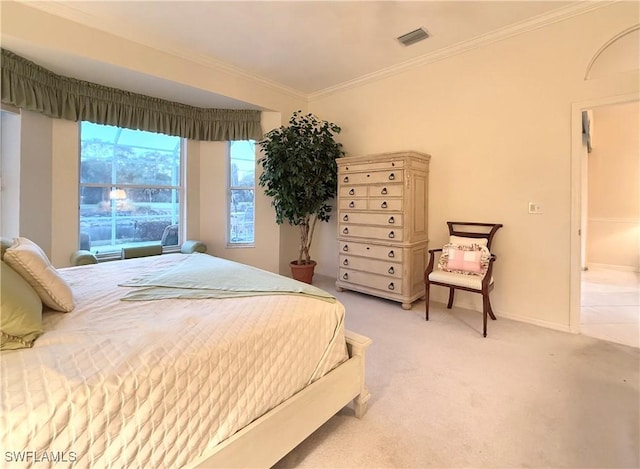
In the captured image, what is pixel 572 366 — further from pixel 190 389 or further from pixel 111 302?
pixel 111 302

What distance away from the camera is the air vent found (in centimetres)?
302

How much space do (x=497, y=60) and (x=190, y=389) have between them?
148 inches

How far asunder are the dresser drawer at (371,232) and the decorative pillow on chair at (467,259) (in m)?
0.53

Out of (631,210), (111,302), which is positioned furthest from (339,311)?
(631,210)

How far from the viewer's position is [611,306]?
3.36 metres

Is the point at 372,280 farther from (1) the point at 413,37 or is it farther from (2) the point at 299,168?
(1) the point at 413,37

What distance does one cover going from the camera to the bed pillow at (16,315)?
3.26 ft

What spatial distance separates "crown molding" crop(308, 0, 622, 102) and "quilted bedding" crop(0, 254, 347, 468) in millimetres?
3217

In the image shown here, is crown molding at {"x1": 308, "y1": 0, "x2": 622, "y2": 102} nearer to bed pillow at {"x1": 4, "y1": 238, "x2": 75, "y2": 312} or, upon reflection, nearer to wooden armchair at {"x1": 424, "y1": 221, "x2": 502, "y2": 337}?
wooden armchair at {"x1": 424, "y1": 221, "x2": 502, "y2": 337}

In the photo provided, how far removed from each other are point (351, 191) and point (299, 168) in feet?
2.48

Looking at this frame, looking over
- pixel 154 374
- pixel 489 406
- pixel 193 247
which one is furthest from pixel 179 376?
pixel 193 247

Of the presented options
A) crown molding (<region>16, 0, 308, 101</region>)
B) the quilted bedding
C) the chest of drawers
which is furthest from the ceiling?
the quilted bedding

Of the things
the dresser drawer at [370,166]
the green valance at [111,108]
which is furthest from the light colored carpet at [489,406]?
the green valance at [111,108]

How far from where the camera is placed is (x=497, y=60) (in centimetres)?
306
